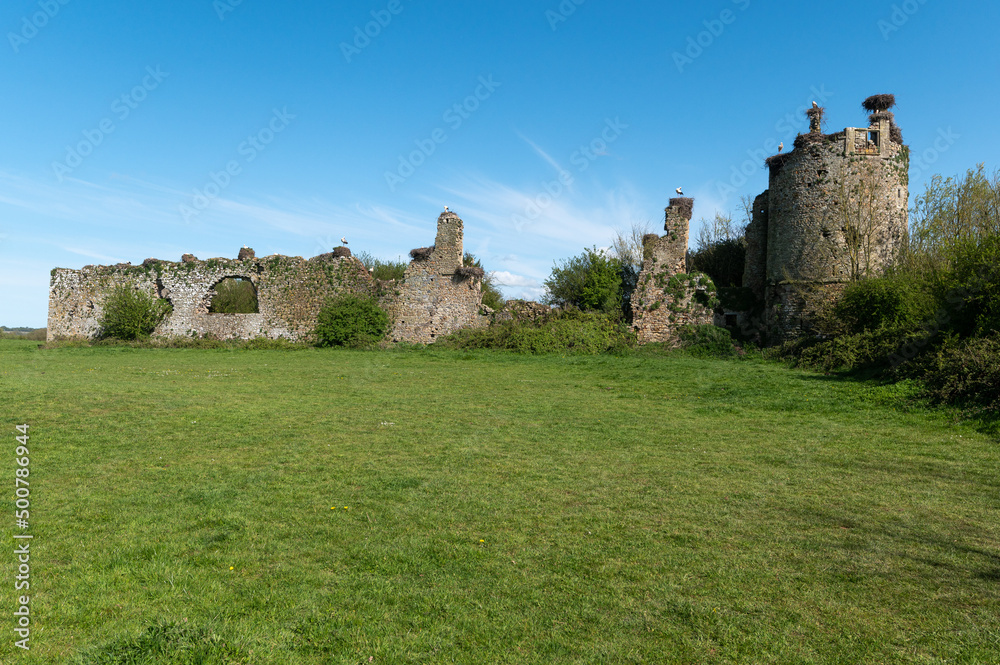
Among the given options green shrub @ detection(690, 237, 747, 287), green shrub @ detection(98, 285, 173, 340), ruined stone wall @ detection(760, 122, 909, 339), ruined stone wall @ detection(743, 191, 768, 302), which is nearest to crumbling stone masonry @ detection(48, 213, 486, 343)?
green shrub @ detection(98, 285, 173, 340)

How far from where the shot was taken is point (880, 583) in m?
4.36

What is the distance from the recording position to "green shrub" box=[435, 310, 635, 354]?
25.8 m

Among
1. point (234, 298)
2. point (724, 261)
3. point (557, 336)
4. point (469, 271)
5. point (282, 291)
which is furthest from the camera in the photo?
point (234, 298)

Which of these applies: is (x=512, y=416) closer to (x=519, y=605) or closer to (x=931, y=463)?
(x=931, y=463)

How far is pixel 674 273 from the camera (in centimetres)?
2695

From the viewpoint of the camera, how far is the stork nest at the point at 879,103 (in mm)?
24016

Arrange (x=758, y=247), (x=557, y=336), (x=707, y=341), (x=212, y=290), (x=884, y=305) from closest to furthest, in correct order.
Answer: (x=884, y=305) → (x=707, y=341) → (x=557, y=336) → (x=758, y=247) → (x=212, y=290)

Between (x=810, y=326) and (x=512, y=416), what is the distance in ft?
57.4

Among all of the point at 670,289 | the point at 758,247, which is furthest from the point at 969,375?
the point at 758,247

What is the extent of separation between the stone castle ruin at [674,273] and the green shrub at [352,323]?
61cm

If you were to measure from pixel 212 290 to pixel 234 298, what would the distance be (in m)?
7.37

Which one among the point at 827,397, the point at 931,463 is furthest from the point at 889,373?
the point at 931,463

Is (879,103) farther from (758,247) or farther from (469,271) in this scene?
(469,271)

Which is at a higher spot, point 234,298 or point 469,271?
point 469,271
